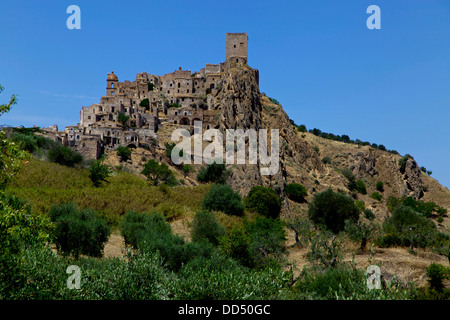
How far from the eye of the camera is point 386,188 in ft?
312

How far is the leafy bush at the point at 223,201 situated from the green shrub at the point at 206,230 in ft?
31.5

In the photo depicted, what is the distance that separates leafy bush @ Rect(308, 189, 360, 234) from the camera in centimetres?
4391

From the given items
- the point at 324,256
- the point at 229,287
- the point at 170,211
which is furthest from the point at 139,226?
the point at 229,287

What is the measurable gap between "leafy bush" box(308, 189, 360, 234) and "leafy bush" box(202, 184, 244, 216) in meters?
7.12

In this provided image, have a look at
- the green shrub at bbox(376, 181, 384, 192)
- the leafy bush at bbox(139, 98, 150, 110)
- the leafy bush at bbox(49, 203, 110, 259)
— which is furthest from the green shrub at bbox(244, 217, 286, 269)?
the leafy bush at bbox(139, 98, 150, 110)

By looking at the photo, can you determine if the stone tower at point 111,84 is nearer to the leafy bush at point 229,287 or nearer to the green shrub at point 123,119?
the green shrub at point 123,119

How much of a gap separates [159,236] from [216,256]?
5.48 metres

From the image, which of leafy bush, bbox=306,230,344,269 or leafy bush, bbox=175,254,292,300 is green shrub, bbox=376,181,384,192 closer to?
leafy bush, bbox=306,230,344,269

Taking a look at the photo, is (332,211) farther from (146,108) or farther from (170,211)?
(146,108)

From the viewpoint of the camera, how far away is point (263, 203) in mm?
50688

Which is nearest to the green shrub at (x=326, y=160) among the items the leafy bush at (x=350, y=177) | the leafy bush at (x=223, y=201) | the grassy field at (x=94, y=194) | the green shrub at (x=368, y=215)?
the leafy bush at (x=350, y=177)

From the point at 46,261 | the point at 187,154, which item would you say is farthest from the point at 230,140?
the point at 46,261

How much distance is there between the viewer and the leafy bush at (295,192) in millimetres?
69500

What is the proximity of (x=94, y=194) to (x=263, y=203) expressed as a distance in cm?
1766
